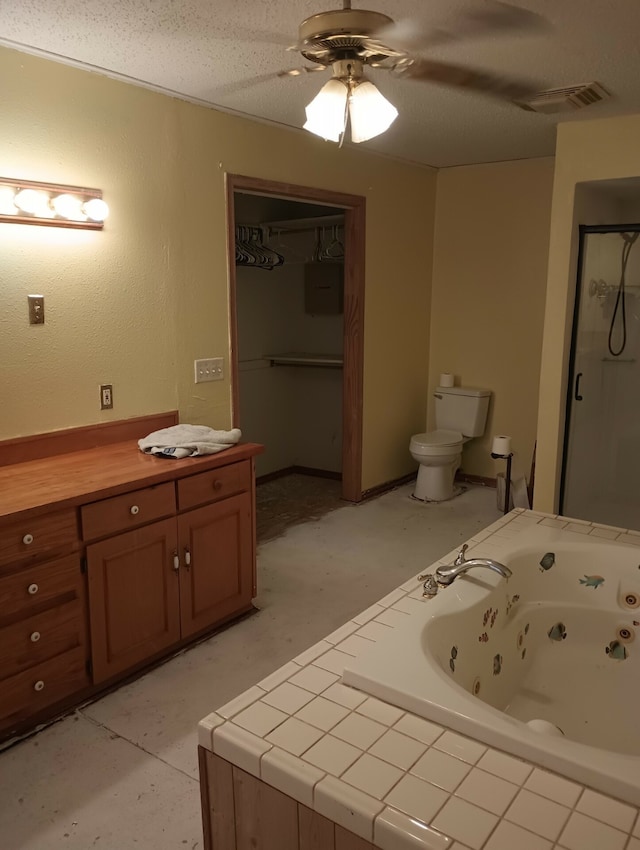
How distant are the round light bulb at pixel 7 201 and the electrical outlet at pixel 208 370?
42.1 inches

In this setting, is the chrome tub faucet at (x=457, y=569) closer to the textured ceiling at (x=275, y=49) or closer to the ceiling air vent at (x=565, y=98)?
the textured ceiling at (x=275, y=49)

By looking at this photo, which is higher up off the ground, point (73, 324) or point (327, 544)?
point (73, 324)

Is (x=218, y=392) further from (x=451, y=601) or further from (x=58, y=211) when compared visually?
(x=451, y=601)

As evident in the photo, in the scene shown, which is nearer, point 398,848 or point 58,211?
point 398,848

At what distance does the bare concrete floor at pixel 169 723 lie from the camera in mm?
1878

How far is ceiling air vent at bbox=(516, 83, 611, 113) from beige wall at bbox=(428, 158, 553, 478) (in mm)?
1318

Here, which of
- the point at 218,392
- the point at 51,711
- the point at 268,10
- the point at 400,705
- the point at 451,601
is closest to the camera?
the point at 400,705

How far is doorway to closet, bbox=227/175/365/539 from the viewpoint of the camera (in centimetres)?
448

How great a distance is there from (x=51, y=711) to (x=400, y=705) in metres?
1.41

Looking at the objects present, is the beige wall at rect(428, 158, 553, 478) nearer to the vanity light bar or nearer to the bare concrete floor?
the bare concrete floor

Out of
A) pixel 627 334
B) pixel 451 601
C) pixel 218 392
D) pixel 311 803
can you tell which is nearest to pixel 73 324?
pixel 218 392

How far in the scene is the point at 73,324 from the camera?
274 centimetres

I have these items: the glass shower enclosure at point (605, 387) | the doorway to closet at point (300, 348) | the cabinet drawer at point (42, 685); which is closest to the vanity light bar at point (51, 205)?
the cabinet drawer at point (42, 685)

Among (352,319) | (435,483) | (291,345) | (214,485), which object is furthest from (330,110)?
(291,345)
